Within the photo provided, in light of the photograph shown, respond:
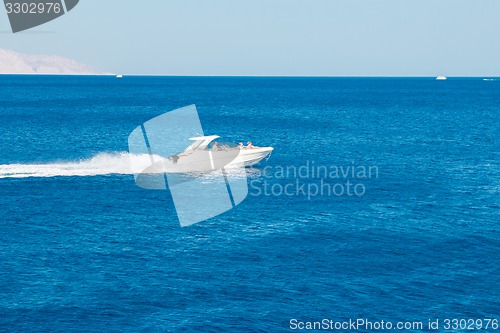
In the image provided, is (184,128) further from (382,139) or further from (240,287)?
(240,287)

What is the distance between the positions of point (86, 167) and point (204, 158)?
1469 cm

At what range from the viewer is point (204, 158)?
7781 cm

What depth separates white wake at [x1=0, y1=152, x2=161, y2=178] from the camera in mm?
77188

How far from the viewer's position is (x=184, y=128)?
431 feet

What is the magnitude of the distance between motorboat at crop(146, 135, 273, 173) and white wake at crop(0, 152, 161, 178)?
3.82m

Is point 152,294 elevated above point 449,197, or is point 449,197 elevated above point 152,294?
point 152,294

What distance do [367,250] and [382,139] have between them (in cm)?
7061

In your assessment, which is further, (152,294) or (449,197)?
(449,197)

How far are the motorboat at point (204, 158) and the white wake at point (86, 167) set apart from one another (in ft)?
12.5

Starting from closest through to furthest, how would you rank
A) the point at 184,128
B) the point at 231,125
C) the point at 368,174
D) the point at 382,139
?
the point at 368,174 → the point at 382,139 → the point at 184,128 → the point at 231,125

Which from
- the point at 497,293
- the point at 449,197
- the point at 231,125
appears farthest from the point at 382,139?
the point at 497,293
